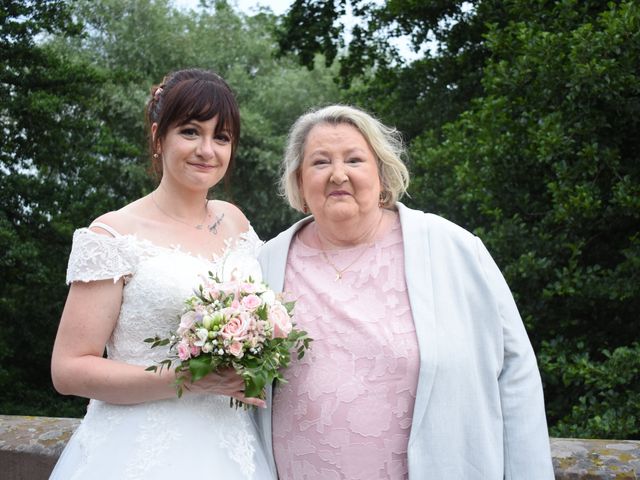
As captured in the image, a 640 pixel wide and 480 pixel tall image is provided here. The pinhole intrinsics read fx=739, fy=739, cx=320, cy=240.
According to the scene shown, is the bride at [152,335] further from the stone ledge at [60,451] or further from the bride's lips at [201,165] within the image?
the stone ledge at [60,451]

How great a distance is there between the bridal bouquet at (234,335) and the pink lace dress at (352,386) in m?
0.21

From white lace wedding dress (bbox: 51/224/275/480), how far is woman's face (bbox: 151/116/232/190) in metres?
0.37

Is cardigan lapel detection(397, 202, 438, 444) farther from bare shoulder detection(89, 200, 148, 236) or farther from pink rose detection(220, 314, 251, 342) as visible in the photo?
bare shoulder detection(89, 200, 148, 236)

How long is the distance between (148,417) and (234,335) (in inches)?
23.6

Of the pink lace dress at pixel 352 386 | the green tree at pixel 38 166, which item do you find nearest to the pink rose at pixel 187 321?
the pink lace dress at pixel 352 386

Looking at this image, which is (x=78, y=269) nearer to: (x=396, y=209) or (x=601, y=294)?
(x=396, y=209)

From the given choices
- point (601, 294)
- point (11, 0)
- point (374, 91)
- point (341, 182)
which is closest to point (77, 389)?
point (341, 182)

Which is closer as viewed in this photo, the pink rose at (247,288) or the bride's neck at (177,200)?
the pink rose at (247,288)

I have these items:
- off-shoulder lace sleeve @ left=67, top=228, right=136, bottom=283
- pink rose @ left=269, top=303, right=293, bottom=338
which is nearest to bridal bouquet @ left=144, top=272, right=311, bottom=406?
pink rose @ left=269, top=303, right=293, bottom=338

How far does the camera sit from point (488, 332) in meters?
2.95

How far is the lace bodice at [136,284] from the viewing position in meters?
2.91

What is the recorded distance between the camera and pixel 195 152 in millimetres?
3184

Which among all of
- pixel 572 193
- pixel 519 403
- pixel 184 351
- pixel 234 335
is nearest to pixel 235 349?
pixel 234 335

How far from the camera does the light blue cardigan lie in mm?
2850
